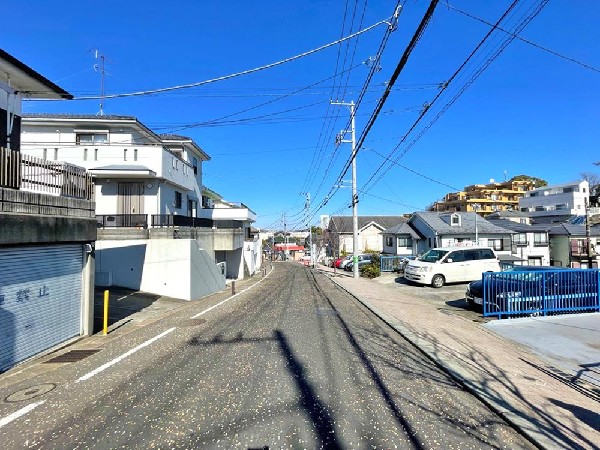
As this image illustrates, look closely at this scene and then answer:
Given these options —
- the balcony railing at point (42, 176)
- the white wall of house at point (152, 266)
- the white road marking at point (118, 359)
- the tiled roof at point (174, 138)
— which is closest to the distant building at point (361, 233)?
the tiled roof at point (174, 138)

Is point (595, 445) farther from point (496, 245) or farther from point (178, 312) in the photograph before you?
point (496, 245)

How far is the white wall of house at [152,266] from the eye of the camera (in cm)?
1537

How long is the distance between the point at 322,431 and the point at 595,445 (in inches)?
115

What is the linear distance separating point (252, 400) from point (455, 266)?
51.0ft

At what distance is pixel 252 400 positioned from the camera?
463cm

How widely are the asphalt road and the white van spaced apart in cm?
1050

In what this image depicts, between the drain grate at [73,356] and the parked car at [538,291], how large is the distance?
10.5 metres

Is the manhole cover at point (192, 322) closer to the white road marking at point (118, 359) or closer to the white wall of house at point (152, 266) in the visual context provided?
the white road marking at point (118, 359)

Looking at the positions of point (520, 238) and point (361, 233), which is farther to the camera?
point (361, 233)

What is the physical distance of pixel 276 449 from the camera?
351 cm

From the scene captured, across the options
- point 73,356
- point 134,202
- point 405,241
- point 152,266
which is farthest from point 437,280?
point 405,241

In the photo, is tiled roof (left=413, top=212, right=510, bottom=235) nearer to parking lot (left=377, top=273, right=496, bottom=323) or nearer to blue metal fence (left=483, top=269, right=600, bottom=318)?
parking lot (left=377, top=273, right=496, bottom=323)

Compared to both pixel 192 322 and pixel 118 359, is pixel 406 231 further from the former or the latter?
pixel 118 359

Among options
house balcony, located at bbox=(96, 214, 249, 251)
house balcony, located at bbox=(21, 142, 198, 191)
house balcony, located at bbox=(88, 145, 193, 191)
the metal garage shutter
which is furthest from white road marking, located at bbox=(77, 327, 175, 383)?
house balcony, located at bbox=(21, 142, 198, 191)
